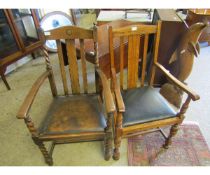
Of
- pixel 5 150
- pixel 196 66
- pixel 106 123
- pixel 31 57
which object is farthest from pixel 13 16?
pixel 196 66

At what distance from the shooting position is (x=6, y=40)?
2.32 meters

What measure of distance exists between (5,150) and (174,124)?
1.53 metres

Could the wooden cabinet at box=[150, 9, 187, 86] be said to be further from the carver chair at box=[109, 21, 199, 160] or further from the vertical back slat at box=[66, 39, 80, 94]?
the vertical back slat at box=[66, 39, 80, 94]

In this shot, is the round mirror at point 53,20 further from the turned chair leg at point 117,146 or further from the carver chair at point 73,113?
the turned chair leg at point 117,146

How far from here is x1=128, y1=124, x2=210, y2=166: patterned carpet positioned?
1447 mm

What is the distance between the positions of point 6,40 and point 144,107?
2112 mm

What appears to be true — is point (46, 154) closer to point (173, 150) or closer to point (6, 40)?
point (173, 150)

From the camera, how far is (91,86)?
2.31 meters

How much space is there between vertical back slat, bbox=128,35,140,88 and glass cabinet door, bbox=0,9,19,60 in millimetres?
1722

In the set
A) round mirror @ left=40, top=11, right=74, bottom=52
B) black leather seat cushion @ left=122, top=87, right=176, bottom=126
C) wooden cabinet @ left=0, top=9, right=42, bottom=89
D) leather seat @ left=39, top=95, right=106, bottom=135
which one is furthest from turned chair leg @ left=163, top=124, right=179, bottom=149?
round mirror @ left=40, top=11, right=74, bottom=52

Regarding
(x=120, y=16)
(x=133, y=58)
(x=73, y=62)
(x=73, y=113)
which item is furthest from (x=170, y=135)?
(x=120, y=16)

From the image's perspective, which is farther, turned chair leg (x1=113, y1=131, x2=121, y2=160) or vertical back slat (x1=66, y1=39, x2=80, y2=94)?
vertical back slat (x1=66, y1=39, x2=80, y2=94)

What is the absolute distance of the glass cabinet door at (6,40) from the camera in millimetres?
2201
